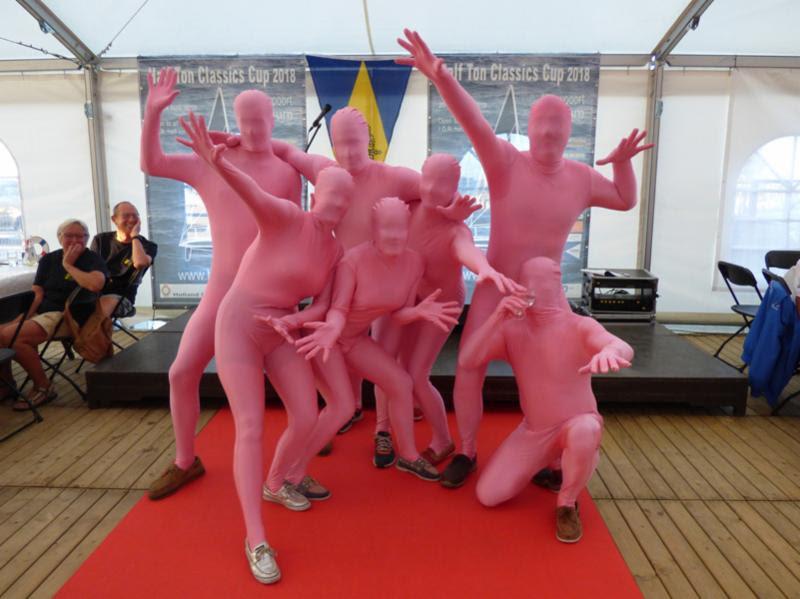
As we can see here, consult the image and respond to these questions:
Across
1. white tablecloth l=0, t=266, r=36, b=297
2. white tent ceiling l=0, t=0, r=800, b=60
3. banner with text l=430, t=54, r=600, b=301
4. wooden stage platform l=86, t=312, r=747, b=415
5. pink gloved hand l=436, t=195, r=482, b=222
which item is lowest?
wooden stage platform l=86, t=312, r=747, b=415

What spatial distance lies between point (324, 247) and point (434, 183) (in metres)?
0.55

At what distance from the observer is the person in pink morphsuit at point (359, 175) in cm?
252

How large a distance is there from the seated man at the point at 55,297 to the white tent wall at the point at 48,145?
7.44 ft

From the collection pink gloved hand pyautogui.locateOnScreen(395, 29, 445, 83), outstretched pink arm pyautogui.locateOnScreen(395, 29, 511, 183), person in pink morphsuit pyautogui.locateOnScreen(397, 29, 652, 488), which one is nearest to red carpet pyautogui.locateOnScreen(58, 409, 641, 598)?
person in pink morphsuit pyautogui.locateOnScreen(397, 29, 652, 488)

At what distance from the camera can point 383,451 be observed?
2895 millimetres

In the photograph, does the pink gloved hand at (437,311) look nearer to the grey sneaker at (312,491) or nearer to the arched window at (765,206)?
the grey sneaker at (312,491)

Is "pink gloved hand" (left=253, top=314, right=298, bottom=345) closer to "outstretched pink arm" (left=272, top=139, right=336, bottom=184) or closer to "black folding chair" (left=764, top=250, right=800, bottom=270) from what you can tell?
"outstretched pink arm" (left=272, top=139, right=336, bottom=184)

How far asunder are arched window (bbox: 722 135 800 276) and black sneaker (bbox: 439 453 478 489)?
446 centimetres

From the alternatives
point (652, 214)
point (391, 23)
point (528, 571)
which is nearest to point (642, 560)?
point (528, 571)

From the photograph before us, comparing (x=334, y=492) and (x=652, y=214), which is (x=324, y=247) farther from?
(x=652, y=214)

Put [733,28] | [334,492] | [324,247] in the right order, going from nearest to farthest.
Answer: [324,247] → [334,492] → [733,28]

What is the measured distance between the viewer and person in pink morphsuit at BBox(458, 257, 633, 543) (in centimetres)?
225

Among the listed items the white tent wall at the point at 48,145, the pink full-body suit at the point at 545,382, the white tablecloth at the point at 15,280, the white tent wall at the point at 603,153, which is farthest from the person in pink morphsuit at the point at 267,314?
the white tent wall at the point at 48,145

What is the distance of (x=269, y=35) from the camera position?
5629 mm
